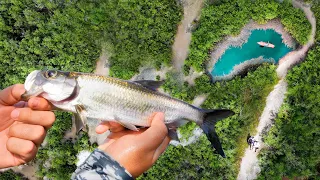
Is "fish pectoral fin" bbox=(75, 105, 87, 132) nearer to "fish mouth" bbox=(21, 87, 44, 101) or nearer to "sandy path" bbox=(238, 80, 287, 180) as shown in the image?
"fish mouth" bbox=(21, 87, 44, 101)

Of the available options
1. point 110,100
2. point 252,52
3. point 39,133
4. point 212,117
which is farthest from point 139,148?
point 252,52

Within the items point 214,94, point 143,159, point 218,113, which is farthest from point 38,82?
point 214,94

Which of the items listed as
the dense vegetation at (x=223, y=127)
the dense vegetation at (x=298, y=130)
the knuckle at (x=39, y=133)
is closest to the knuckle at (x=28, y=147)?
the knuckle at (x=39, y=133)

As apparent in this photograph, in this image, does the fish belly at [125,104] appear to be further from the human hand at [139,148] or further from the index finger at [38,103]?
the index finger at [38,103]

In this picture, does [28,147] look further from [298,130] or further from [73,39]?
[298,130]

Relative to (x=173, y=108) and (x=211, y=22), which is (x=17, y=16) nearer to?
(x=211, y=22)
